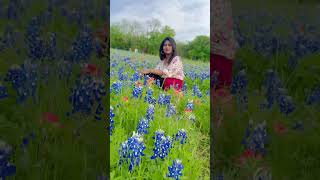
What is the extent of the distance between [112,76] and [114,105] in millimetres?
502

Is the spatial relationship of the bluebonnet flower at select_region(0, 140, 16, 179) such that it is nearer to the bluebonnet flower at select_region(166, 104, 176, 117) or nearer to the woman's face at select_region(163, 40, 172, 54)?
the bluebonnet flower at select_region(166, 104, 176, 117)

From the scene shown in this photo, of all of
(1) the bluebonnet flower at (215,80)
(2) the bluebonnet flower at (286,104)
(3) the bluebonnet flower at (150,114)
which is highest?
(1) the bluebonnet flower at (215,80)

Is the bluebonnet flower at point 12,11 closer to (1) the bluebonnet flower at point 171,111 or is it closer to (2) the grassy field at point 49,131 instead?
(2) the grassy field at point 49,131

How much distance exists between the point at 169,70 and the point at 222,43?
0.39 m

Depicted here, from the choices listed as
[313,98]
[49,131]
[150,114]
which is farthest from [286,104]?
[49,131]

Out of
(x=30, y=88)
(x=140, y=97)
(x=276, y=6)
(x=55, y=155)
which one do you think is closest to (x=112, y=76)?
(x=140, y=97)

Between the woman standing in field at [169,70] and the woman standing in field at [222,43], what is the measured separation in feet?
0.74

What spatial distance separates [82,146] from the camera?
2.01 meters

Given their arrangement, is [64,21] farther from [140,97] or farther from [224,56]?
[224,56]

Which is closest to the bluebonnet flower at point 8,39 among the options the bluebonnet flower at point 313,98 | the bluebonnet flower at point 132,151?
the bluebonnet flower at point 132,151

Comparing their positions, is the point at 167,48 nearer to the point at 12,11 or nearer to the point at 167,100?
the point at 167,100

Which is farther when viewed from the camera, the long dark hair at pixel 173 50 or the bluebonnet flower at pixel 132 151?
the long dark hair at pixel 173 50

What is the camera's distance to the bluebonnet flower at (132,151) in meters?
1.95

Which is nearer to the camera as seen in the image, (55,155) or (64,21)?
(55,155)
